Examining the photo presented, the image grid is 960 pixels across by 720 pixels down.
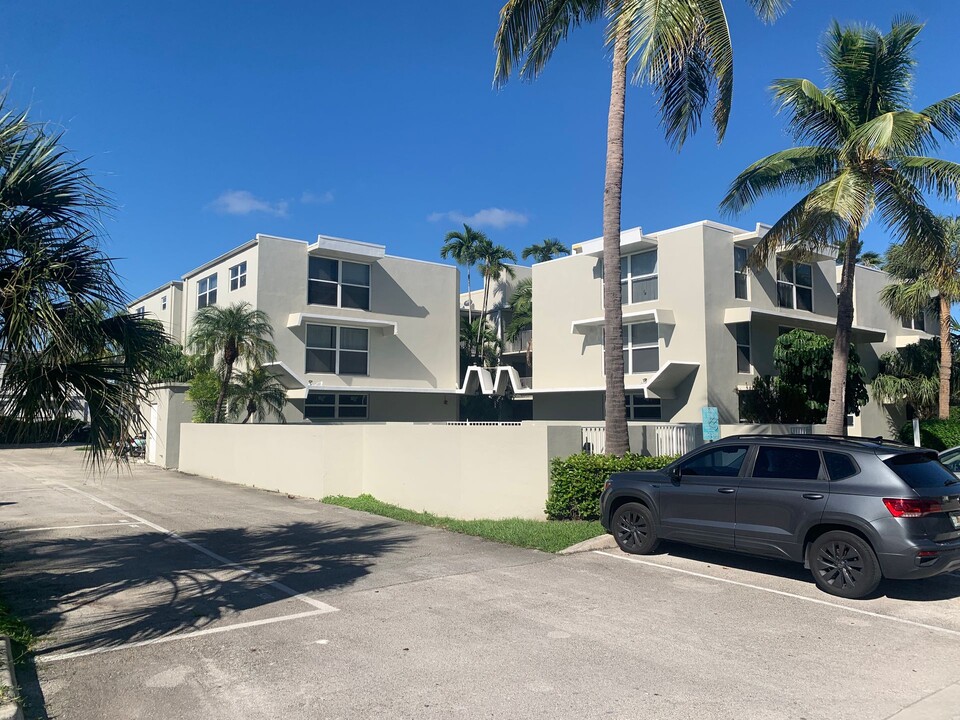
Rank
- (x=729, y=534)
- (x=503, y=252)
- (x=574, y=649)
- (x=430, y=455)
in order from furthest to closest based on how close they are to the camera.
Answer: (x=503, y=252), (x=430, y=455), (x=729, y=534), (x=574, y=649)

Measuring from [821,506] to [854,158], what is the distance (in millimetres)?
10509

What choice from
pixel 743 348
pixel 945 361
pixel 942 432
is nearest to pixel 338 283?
pixel 743 348

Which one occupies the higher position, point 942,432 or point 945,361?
point 945,361

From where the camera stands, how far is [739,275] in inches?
955

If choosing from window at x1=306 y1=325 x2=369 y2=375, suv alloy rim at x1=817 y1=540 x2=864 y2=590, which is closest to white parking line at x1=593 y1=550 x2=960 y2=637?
suv alloy rim at x1=817 y1=540 x2=864 y2=590

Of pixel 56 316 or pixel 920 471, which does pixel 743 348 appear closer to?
pixel 920 471

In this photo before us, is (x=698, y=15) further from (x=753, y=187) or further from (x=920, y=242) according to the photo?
(x=920, y=242)

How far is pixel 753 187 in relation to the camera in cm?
1717

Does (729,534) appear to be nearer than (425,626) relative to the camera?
No

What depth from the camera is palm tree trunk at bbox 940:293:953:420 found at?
2481 centimetres

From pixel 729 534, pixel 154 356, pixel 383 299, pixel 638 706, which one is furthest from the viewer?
pixel 383 299

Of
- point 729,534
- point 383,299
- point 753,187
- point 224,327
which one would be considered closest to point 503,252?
point 383,299

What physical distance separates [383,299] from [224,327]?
24.4 feet

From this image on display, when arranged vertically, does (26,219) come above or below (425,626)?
above
